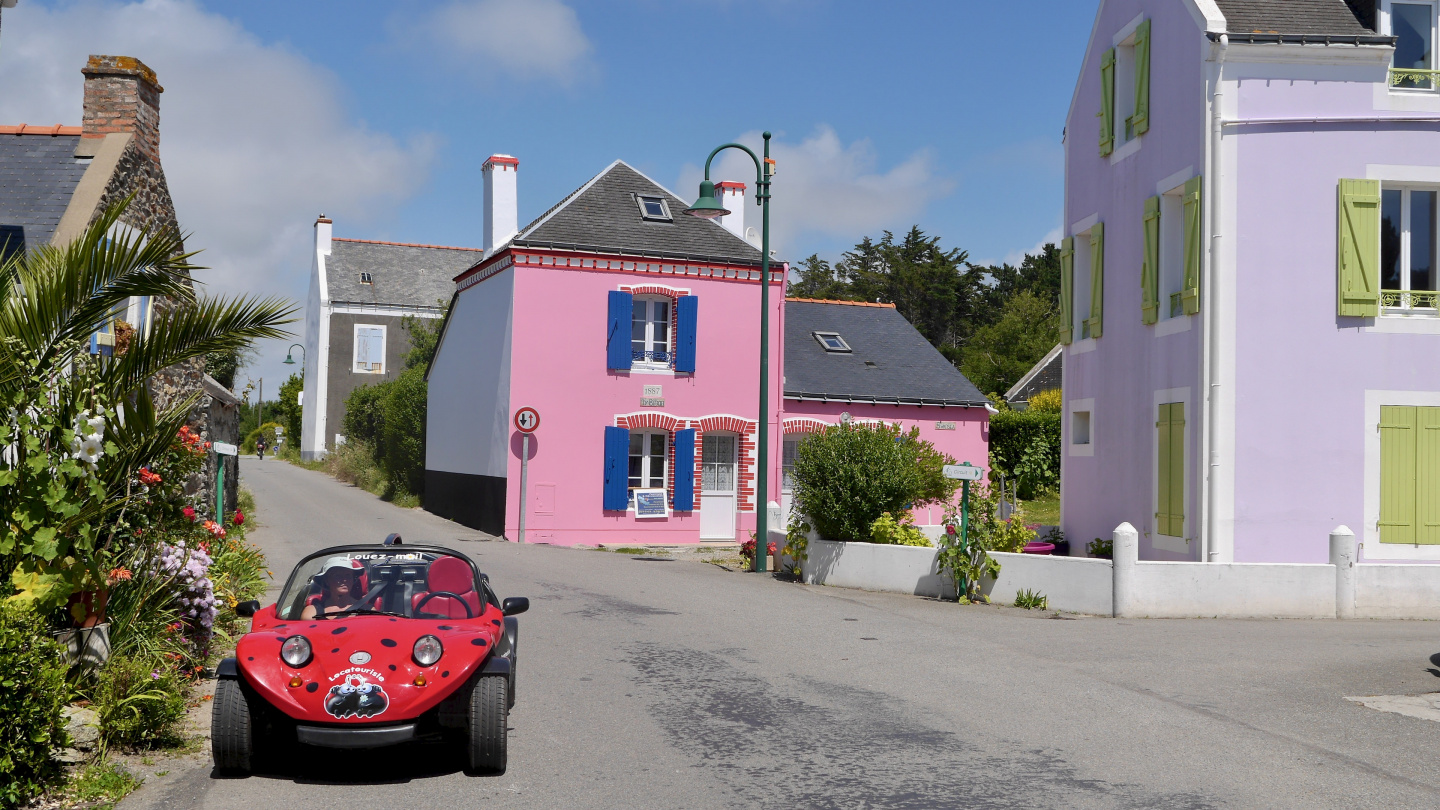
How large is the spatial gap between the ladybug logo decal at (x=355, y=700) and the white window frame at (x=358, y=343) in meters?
46.8

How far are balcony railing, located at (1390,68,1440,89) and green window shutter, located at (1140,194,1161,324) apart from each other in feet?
10.3

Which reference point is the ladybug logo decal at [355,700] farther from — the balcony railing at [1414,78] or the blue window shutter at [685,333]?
the blue window shutter at [685,333]

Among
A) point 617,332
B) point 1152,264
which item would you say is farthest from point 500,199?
point 1152,264

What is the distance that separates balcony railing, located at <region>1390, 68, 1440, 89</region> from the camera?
1499cm

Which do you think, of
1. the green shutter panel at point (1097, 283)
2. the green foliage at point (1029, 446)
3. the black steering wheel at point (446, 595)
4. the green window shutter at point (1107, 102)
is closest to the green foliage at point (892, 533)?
the green shutter panel at point (1097, 283)

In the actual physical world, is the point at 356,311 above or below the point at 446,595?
above

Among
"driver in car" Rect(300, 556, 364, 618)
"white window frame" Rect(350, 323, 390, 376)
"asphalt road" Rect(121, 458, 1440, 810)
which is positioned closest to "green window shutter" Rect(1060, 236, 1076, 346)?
"asphalt road" Rect(121, 458, 1440, 810)

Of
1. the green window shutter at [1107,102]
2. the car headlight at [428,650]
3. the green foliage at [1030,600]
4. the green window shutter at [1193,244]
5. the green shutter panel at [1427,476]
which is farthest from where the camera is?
the green window shutter at [1107,102]

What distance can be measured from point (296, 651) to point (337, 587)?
0.93 metres

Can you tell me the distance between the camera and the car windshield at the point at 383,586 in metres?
7.06

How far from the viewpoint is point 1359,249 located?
14.6m

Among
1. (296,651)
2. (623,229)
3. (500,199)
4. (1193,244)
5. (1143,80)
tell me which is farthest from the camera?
(500,199)

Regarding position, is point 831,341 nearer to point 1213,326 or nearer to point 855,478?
point 855,478

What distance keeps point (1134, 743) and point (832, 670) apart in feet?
9.49
